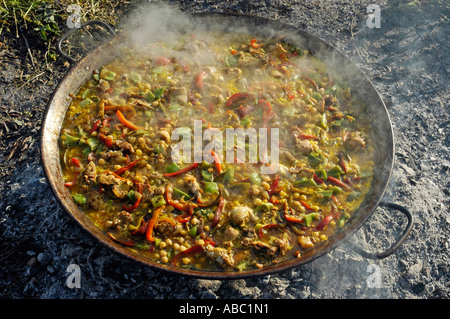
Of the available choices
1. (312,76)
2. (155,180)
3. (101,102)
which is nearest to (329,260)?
(155,180)

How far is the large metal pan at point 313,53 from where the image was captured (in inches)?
141

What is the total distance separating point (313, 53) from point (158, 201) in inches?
151

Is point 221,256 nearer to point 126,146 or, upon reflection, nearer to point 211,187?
point 211,187

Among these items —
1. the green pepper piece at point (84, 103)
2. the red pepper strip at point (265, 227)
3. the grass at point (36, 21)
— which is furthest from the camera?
the grass at point (36, 21)

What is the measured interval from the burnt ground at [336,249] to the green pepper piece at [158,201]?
2.45 ft

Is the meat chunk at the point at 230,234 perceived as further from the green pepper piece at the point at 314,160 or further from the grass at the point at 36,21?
the grass at the point at 36,21

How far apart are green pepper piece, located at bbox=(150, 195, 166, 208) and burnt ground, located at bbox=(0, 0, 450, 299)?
75 centimetres

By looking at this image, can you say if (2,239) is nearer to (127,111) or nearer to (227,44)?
(127,111)

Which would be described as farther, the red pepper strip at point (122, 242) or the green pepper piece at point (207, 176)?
the green pepper piece at point (207, 176)

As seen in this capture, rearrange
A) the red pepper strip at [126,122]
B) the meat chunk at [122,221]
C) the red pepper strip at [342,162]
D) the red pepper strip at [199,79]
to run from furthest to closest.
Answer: the red pepper strip at [199,79] → the red pepper strip at [126,122] → the red pepper strip at [342,162] → the meat chunk at [122,221]

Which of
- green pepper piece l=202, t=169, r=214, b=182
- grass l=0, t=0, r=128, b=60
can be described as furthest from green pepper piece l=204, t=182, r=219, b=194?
grass l=0, t=0, r=128, b=60

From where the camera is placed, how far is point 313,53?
19.6 ft

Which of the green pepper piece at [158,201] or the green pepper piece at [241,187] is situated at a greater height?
the green pepper piece at [241,187]

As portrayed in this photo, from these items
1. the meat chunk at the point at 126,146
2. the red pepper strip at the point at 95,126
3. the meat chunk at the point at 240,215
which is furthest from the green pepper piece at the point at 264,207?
the red pepper strip at the point at 95,126
